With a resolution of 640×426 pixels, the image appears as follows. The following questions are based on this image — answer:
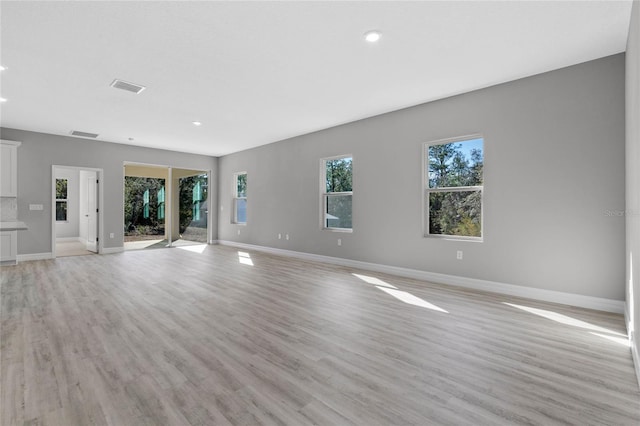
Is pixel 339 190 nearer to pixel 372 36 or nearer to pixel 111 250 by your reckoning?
pixel 372 36

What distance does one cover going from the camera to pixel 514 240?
151 inches

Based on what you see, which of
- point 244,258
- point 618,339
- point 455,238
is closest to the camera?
point 618,339

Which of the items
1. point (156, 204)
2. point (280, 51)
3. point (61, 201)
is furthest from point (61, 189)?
point (280, 51)

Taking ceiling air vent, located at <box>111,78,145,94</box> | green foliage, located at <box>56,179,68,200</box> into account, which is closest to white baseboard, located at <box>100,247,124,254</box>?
green foliage, located at <box>56,179,68,200</box>

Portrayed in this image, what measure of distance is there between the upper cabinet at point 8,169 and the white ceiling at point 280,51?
1.54 m

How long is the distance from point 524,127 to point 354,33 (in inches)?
97.4

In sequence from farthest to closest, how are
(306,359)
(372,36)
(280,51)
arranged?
(280,51) < (372,36) < (306,359)

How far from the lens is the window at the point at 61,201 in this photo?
376 inches

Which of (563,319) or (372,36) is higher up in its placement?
(372,36)

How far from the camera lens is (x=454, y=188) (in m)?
4.45

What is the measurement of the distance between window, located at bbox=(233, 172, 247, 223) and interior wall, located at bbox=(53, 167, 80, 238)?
5.33 m

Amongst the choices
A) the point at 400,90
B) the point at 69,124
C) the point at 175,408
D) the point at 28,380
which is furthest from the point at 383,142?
the point at 69,124

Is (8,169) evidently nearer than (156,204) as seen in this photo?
Yes

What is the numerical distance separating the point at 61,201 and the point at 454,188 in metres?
11.4
